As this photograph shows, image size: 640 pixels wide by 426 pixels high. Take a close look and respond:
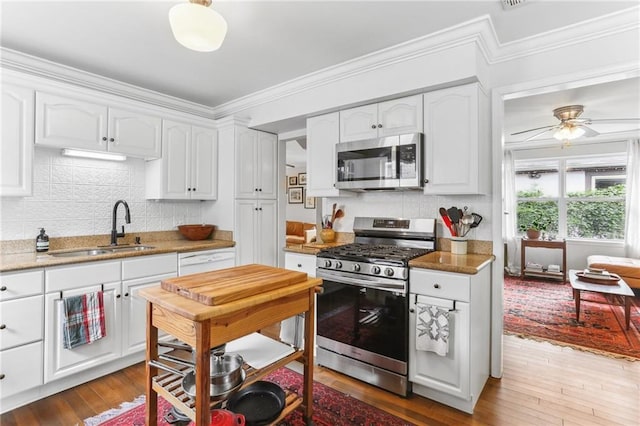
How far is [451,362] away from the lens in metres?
2.04

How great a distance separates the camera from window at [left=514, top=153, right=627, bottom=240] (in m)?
5.38

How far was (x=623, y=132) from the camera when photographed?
5.07 metres

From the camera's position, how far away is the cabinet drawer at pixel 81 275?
7.20ft

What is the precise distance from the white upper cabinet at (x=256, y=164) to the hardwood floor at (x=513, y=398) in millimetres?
1987

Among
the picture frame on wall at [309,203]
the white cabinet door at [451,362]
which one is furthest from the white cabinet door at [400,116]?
the picture frame on wall at [309,203]

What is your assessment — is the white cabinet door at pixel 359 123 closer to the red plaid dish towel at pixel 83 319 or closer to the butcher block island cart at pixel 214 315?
the butcher block island cart at pixel 214 315

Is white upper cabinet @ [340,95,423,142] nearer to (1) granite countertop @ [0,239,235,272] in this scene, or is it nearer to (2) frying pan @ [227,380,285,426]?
(1) granite countertop @ [0,239,235,272]

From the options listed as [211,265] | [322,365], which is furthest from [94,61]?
[322,365]

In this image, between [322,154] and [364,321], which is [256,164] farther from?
[364,321]

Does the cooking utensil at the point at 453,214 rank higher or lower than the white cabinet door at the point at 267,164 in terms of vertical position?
lower

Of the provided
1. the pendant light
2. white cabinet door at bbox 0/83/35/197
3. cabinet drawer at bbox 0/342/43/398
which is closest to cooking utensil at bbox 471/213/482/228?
the pendant light

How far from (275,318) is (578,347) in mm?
3160

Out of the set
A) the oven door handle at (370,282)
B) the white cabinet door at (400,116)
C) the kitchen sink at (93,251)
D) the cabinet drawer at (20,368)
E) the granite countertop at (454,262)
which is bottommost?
the cabinet drawer at (20,368)

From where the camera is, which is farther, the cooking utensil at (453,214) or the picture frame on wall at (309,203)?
the picture frame on wall at (309,203)
